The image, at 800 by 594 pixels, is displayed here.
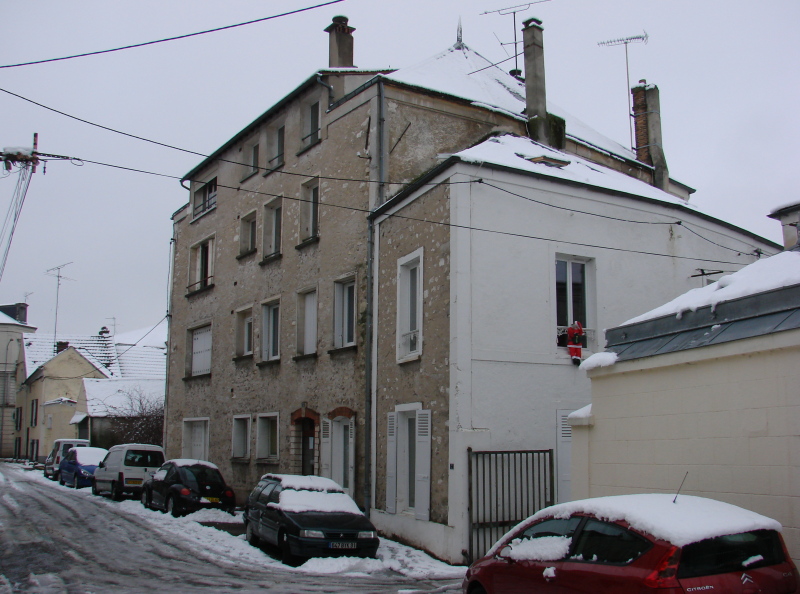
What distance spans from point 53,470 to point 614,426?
28701mm

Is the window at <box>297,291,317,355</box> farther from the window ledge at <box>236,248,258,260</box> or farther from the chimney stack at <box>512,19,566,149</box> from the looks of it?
the chimney stack at <box>512,19,566,149</box>

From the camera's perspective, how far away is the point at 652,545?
5.76 m

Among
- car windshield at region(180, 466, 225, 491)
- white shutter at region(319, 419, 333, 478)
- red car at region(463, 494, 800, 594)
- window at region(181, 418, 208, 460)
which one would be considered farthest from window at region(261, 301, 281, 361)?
red car at region(463, 494, 800, 594)

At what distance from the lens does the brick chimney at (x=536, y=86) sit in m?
18.2

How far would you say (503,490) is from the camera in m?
12.9

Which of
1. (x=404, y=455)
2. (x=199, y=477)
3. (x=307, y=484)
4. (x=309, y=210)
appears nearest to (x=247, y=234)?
(x=309, y=210)

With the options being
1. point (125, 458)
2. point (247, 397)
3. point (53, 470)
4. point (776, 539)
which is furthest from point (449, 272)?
point (53, 470)

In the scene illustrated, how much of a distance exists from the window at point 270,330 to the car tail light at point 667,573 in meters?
16.7

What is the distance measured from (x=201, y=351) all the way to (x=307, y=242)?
854 cm

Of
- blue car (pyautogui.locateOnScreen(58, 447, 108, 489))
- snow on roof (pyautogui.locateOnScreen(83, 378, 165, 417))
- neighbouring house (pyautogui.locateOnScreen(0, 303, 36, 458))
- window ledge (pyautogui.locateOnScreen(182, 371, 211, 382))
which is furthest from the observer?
neighbouring house (pyautogui.locateOnScreen(0, 303, 36, 458))

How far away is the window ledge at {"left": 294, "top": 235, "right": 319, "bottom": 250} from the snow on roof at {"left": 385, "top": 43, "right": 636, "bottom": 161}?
4406 mm

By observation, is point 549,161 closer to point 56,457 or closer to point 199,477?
point 199,477

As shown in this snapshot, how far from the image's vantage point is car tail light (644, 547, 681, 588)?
5.48m

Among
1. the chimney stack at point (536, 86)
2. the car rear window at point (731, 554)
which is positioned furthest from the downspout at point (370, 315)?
the car rear window at point (731, 554)
